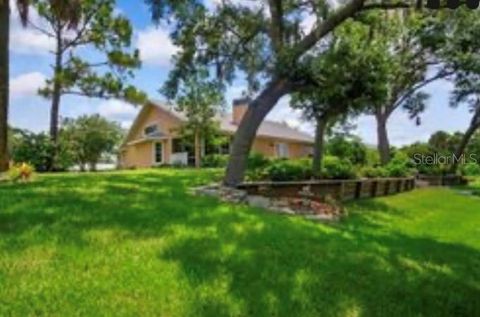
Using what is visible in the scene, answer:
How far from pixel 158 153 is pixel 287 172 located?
2789cm

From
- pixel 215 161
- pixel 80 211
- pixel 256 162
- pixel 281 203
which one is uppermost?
pixel 215 161

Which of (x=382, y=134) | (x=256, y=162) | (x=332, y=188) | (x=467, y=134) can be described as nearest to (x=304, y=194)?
(x=332, y=188)

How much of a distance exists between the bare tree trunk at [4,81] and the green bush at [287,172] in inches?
257

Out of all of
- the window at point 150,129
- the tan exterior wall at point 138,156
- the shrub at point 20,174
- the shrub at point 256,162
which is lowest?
the shrub at point 20,174

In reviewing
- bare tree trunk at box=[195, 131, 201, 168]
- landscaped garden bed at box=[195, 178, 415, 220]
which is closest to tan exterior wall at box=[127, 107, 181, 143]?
bare tree trunk at box=[195, 131, 201, 168]

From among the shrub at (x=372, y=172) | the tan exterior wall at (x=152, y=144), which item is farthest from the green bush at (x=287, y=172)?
the tan exterior wall at (x=152, y=144)

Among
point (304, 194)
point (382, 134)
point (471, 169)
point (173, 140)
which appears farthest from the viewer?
point (471, 169)

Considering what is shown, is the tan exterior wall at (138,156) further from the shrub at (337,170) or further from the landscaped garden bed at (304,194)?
the shrub at (337,170)

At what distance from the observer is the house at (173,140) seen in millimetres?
41531

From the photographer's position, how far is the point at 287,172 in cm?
1762

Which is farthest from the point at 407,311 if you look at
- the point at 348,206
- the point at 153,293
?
the point at 348,206

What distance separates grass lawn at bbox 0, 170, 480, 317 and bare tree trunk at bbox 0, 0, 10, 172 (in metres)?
4.68

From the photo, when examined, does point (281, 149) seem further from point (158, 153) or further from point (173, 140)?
point (158, 153)

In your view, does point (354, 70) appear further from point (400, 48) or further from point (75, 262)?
point (400, 48)
